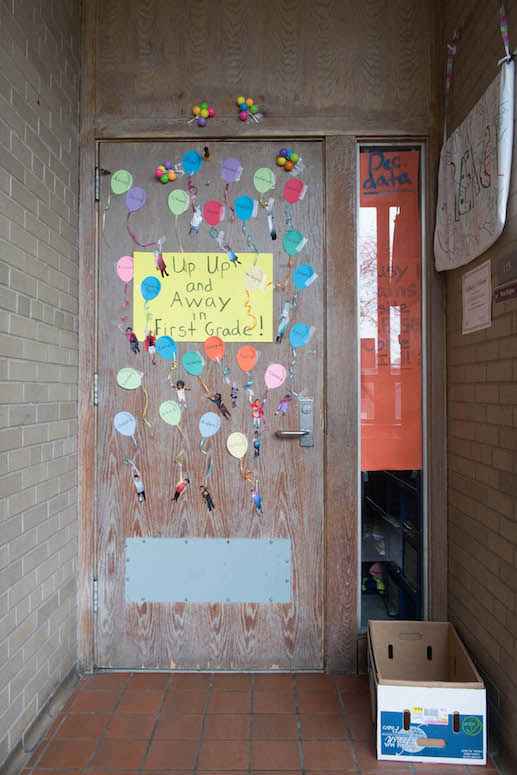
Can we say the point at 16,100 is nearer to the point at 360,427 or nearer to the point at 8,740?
the point at 360,427

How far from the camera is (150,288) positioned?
8.13 feet

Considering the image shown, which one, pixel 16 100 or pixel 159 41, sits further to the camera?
pixel 159 41

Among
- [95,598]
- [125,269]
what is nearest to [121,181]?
[125,269]

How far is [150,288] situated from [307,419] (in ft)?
2.79

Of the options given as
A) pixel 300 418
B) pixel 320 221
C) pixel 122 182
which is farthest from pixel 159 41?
pixel 300 418

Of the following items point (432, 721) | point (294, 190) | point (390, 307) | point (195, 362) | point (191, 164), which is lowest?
point (432, 721)

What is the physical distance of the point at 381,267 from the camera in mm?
2508

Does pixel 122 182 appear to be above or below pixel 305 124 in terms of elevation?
below

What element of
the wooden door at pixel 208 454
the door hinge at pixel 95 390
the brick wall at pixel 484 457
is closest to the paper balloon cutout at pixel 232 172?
the wooden door at pixel 208 454

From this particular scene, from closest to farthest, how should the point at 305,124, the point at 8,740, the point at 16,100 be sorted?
the point at 8,740 → the point at 16,100 → the point at 305,124

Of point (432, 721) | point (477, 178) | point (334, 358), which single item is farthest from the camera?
point (334, 358)

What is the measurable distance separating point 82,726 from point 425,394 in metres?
1.79

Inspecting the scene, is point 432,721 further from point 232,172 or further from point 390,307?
point 232,172

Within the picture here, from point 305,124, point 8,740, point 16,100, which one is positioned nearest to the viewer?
point 8,740
